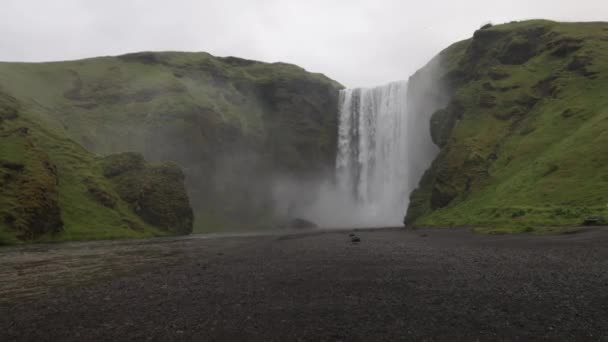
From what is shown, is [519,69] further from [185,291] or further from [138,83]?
→ [138,83]

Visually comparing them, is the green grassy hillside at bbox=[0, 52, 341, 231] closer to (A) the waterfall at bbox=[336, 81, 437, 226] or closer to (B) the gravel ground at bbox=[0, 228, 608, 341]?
(A) the waterfall at bbox=[336, 81, 437, 226]

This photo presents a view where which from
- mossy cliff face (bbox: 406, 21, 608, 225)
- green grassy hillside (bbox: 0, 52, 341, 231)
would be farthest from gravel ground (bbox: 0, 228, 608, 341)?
green grassy hillside (bbox: 0, 52, 341, 231)

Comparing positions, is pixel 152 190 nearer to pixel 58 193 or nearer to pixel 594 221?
pixel 58 193

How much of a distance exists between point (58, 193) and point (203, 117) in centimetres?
6293

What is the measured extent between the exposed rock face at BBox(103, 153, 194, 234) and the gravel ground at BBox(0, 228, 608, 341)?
2297 inches

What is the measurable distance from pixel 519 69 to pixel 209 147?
8099 centimetres

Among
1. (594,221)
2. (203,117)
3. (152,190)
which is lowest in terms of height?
(594,221)

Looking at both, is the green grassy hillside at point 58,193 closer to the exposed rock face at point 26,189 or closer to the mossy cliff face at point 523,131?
the exposed rock face at point 26,189

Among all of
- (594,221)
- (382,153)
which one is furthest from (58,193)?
(382,153)

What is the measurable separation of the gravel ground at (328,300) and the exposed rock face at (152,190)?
58.3 metres

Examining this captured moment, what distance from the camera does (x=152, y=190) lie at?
7781cm

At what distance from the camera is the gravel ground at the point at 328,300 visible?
8.61 m

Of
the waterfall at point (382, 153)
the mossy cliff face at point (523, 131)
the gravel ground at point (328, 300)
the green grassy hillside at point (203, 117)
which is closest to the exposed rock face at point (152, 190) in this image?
the green grassy hillside at point (203, 117)

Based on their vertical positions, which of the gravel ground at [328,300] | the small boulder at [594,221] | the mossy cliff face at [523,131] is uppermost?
the mossy cliff face at [523,131]
